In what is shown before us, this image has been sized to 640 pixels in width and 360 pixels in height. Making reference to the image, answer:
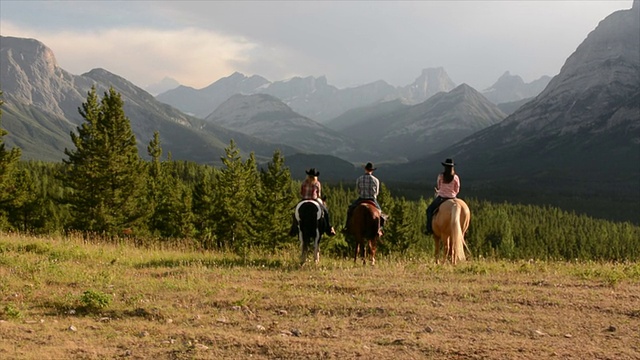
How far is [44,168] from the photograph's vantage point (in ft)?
474

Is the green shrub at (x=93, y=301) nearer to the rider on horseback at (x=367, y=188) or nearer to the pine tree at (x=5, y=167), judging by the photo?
the rider on horseback at (x=367, y=188)

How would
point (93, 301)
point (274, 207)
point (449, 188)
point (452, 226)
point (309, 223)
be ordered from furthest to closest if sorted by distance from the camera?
1. point (274, 207)
2. point (449, 188)
3. point (309, 223)
4. point (452, 226)
5. point (93, 301)

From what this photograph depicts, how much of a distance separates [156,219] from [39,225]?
13.7m

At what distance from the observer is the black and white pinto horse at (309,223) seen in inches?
695

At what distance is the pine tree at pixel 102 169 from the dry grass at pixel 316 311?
28085 mm

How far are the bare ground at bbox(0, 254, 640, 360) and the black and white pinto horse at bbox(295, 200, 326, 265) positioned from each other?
253 centimetres

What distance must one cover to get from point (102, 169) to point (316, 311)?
124 ft

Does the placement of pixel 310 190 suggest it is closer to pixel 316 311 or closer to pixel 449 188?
pixel 449 188

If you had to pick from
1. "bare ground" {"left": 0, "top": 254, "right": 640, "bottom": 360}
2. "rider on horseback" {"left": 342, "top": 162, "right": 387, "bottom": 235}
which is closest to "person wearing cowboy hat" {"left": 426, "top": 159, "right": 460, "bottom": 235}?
"rider on horseback" {"left": 342, "top": 162, "right": 387, "bottom": 235}

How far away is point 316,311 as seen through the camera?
34.9 ft

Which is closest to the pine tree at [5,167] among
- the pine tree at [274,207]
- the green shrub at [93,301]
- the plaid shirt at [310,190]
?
the pine tree at [274,207]

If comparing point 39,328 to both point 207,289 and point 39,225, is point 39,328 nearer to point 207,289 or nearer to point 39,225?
point 207,289

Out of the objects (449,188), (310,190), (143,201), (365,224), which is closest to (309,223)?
(310,190)

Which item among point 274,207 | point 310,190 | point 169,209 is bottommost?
point 169,209
